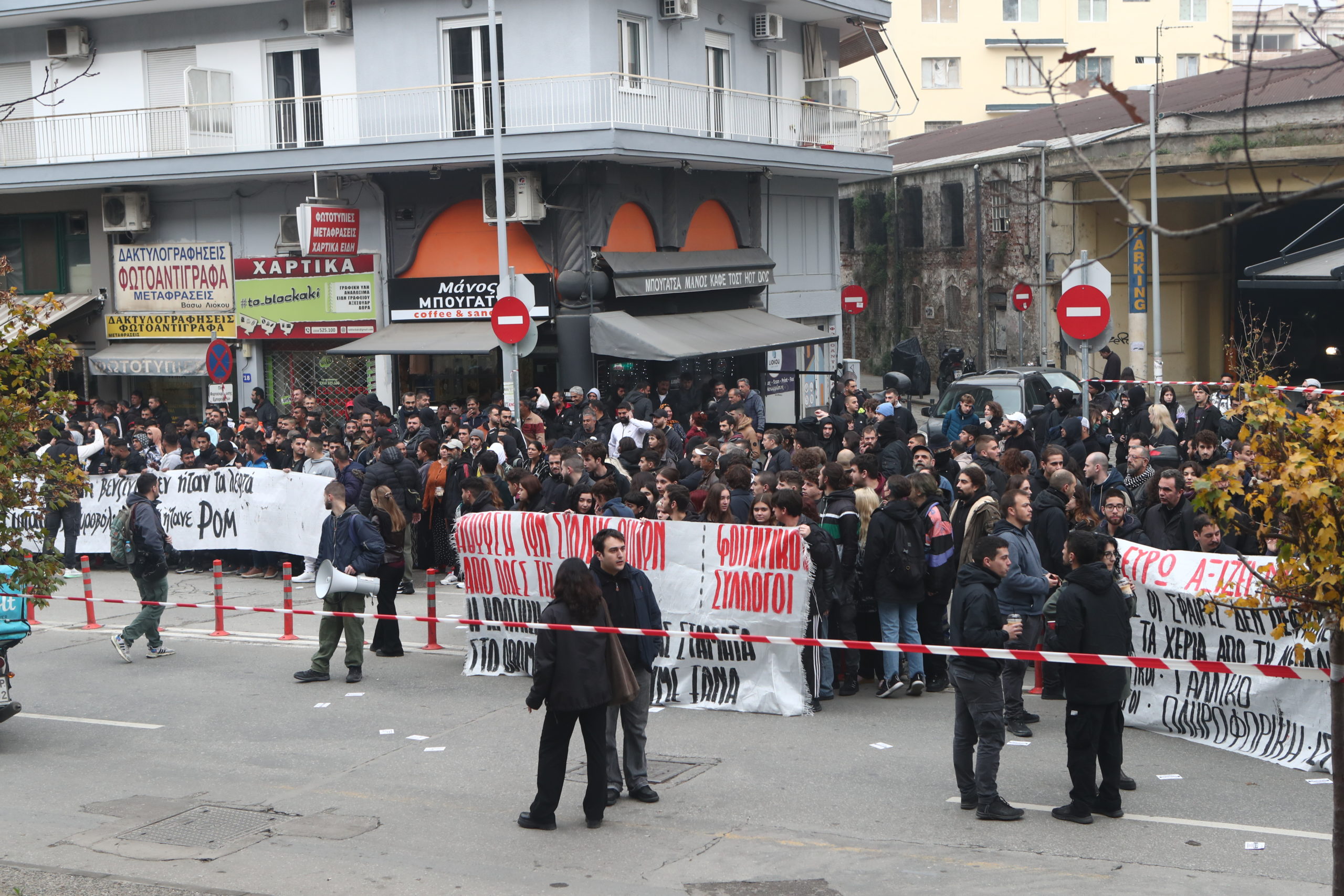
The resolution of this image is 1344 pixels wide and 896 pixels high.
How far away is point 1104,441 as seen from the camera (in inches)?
647

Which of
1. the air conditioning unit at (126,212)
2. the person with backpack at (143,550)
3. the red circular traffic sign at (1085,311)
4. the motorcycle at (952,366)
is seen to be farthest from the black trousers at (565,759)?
the motorcycle at (952,366)

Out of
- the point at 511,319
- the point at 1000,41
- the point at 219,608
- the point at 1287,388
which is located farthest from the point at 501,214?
the point at 1000,41

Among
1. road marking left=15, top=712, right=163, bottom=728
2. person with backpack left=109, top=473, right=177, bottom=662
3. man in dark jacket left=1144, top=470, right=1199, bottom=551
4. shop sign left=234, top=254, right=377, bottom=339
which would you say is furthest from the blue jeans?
shop sign left=234, top=254, right=377, bottom=339

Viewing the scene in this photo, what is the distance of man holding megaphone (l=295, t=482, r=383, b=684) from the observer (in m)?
11.7

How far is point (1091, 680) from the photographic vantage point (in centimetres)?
767

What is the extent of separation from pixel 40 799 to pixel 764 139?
2009 cm

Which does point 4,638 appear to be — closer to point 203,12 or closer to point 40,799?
point 40,799

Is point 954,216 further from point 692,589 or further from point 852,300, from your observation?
point 692,589

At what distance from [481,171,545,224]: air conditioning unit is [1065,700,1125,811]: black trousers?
16.7 meters

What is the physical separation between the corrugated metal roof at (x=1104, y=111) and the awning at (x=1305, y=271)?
3.41m

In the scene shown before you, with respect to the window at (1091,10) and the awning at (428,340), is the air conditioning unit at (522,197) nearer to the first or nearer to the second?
the awning at (428,340)

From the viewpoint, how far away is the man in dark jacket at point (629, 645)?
27.5 ft

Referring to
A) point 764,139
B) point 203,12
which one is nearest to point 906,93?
point 764,139

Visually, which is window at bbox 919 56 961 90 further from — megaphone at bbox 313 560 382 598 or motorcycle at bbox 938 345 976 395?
megaphone at bbox 313 560 382 598
